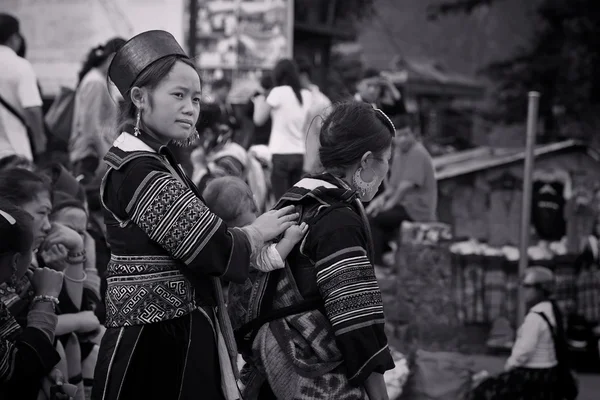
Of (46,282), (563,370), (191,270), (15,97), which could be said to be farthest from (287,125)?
(191,270)

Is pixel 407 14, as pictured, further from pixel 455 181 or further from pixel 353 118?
pixel 353 118

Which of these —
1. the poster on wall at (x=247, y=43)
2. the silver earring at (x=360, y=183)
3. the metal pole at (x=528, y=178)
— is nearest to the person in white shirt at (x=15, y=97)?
the silver earring at (x=360, y=183)

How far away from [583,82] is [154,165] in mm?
14519

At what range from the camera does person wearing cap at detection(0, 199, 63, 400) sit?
2.88m

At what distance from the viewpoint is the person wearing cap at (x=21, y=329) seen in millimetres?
2885

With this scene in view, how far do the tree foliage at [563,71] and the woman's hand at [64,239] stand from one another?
13.1 meters

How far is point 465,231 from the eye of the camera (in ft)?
30.6

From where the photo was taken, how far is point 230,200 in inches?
131

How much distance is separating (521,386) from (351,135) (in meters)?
3.87

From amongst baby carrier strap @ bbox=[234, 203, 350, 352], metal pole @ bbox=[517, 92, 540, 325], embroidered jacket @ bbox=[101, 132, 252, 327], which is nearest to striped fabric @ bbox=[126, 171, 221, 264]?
embroidered jacket @ bbox=[101, 132, 252, 327]

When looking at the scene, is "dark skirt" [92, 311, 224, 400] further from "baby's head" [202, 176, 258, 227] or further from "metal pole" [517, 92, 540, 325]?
"metal pole" [517, 92, 540, 325]

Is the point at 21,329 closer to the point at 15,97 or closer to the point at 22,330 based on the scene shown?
the point at 22,330

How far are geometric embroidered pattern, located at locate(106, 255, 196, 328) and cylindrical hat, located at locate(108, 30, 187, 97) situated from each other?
50cm

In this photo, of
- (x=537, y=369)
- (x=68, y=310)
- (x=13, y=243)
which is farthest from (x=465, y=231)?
(x=13, y=243)
